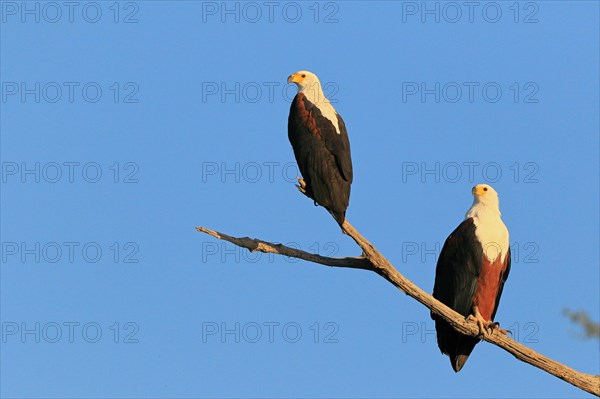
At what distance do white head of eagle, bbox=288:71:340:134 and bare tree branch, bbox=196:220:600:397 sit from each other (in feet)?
4.63

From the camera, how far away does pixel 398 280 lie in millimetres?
9664

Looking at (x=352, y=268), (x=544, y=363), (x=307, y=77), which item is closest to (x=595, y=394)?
(x=544, y=363)

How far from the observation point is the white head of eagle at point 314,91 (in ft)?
35.0

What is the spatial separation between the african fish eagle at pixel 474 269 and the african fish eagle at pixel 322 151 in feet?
3.96

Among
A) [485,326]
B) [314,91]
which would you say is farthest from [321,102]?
[485,326]

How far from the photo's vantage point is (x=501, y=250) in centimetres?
1023

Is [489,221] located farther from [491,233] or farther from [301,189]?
[301,189]

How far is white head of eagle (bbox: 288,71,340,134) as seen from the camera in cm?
1067

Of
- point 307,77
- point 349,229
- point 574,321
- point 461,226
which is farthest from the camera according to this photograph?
point 574,321

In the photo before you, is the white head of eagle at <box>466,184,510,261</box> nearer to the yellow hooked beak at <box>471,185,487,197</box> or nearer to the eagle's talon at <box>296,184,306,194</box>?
the yellow hooked beak at <box>471,185,487,197</box>

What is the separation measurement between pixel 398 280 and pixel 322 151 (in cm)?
155

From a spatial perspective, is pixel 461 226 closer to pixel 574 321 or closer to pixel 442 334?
pixel 442 334

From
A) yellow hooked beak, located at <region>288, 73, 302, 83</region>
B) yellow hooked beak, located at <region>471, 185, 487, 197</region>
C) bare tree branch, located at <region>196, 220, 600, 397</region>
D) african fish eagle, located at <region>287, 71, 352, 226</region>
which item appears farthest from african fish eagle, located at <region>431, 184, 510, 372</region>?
yellow hooked beak, located at <region>288, 73, 302, 83</region>

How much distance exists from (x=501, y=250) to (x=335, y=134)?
195 centimetres
